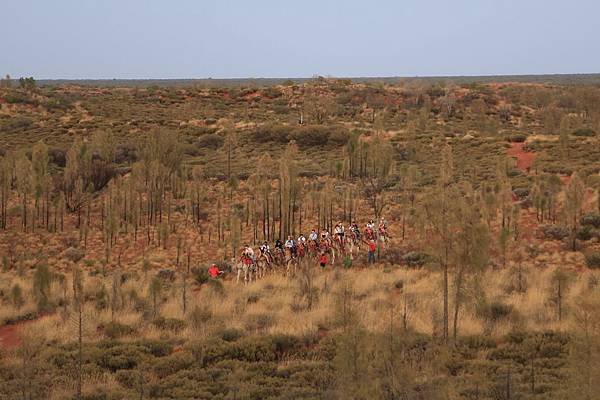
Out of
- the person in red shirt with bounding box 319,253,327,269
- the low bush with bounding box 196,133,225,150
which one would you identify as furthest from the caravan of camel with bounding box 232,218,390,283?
the low bush with bounding box 196,133,225,150

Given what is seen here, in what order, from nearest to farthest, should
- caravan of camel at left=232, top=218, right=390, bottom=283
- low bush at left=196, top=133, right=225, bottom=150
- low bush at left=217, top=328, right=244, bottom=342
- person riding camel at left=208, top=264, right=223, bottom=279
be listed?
1. low bush at left=217, top=328, right=244, bottom=342
2. person riding camel at left=208, top=264, right=223, bottom=279
3. caravan of camel at left=232, top=218, right=390, bottom=283
4. low bush at left=196, top=133, right=225, bottom=150

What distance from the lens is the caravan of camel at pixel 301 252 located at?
17.9 meters

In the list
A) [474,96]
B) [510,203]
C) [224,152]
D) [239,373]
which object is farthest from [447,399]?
[474,96]

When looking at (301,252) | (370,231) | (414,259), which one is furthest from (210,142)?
(414,259)

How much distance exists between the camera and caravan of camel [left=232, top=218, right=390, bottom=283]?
17859 millimetres

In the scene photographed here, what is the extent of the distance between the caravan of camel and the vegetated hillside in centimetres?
17

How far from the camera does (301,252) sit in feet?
60.3

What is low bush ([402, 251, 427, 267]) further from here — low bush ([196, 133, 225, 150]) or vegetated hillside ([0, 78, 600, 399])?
low bush ([196, 133, 225, 150])

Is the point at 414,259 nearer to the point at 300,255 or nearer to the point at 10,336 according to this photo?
the point at 300,255

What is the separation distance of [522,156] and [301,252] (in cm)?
2184

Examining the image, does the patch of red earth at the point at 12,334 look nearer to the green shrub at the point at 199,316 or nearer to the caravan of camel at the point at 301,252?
the green shrub at the point at 199,316

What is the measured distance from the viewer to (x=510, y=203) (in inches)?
886

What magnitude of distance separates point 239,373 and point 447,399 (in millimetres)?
3369

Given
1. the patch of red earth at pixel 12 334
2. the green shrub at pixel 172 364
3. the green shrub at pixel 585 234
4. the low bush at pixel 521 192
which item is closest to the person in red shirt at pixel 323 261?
the patch of red earth at pixel 12 334
